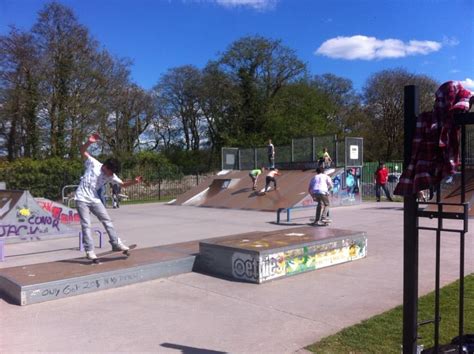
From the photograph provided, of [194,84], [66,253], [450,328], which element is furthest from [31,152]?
[450,328]

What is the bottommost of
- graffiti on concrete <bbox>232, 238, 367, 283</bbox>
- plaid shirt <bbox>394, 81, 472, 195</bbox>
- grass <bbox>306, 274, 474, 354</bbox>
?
grass <bbox>306, 274, 474, 354</bbox>

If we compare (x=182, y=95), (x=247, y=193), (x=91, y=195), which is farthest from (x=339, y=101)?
(x=91, y=195)

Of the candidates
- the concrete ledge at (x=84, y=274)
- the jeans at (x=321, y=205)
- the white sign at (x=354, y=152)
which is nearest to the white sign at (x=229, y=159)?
the white sign at (x=354, y=152)

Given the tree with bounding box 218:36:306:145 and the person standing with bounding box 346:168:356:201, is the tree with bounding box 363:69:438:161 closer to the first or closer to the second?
the tree with bounding box 218:36:306:145

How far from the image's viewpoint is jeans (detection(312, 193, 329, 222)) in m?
12.6

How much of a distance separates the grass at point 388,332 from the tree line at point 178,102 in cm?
2981

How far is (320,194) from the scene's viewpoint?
12531 mm

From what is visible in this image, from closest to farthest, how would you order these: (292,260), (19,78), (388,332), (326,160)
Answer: (388,332)
(292,260)
(326,160)
(19,78)

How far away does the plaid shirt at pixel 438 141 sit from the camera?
271 centimetres

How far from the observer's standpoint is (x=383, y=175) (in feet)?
71.1

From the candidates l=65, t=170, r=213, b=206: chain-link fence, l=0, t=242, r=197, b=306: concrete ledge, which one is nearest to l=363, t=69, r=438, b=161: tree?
l=65, t=170, r=213, b=206: chain-link fence

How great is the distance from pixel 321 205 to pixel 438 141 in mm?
10297

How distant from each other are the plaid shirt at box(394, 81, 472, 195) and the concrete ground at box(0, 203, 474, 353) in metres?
2.04

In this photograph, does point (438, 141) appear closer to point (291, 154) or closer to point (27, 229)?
point (27, 229)
